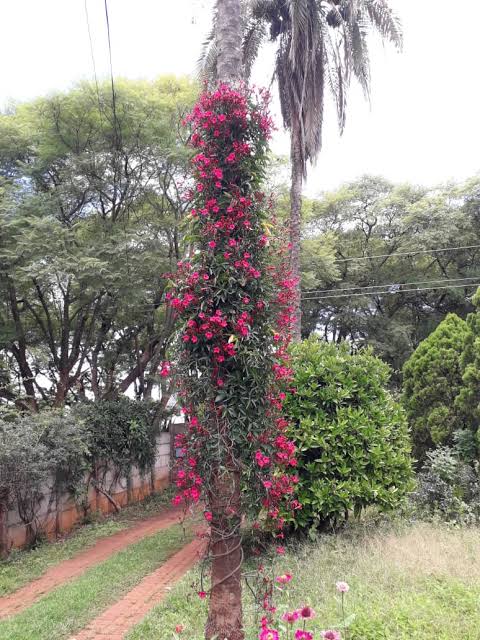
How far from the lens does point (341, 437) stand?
621 centimetres

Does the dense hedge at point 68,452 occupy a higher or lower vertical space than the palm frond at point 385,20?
lower

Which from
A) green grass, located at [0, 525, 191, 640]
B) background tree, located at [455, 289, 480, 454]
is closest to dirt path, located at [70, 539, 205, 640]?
green grass, located at [0, 525, 191, 640]

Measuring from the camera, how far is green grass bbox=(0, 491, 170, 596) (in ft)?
22.7

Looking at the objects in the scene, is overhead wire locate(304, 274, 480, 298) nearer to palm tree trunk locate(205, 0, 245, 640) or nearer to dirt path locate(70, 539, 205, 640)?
dirt path locate(70, 539, 205, 640)

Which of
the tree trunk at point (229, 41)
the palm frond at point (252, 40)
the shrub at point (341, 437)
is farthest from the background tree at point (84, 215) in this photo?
the tree trunk at point (229, 41)

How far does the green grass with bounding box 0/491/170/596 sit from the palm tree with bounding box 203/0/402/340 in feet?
19.4

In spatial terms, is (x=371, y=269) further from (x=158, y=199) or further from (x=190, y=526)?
(x=190, y=526)

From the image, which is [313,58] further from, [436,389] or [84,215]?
[436,389]

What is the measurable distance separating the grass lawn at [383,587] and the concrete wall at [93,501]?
3519 mm

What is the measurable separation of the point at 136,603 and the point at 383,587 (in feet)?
8.58

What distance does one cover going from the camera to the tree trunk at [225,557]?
3.34 m

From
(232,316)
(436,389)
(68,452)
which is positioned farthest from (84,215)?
(232,316)

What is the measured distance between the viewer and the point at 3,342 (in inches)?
454

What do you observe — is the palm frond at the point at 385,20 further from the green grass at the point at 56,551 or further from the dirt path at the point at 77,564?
the green grass at the point at 56,551
